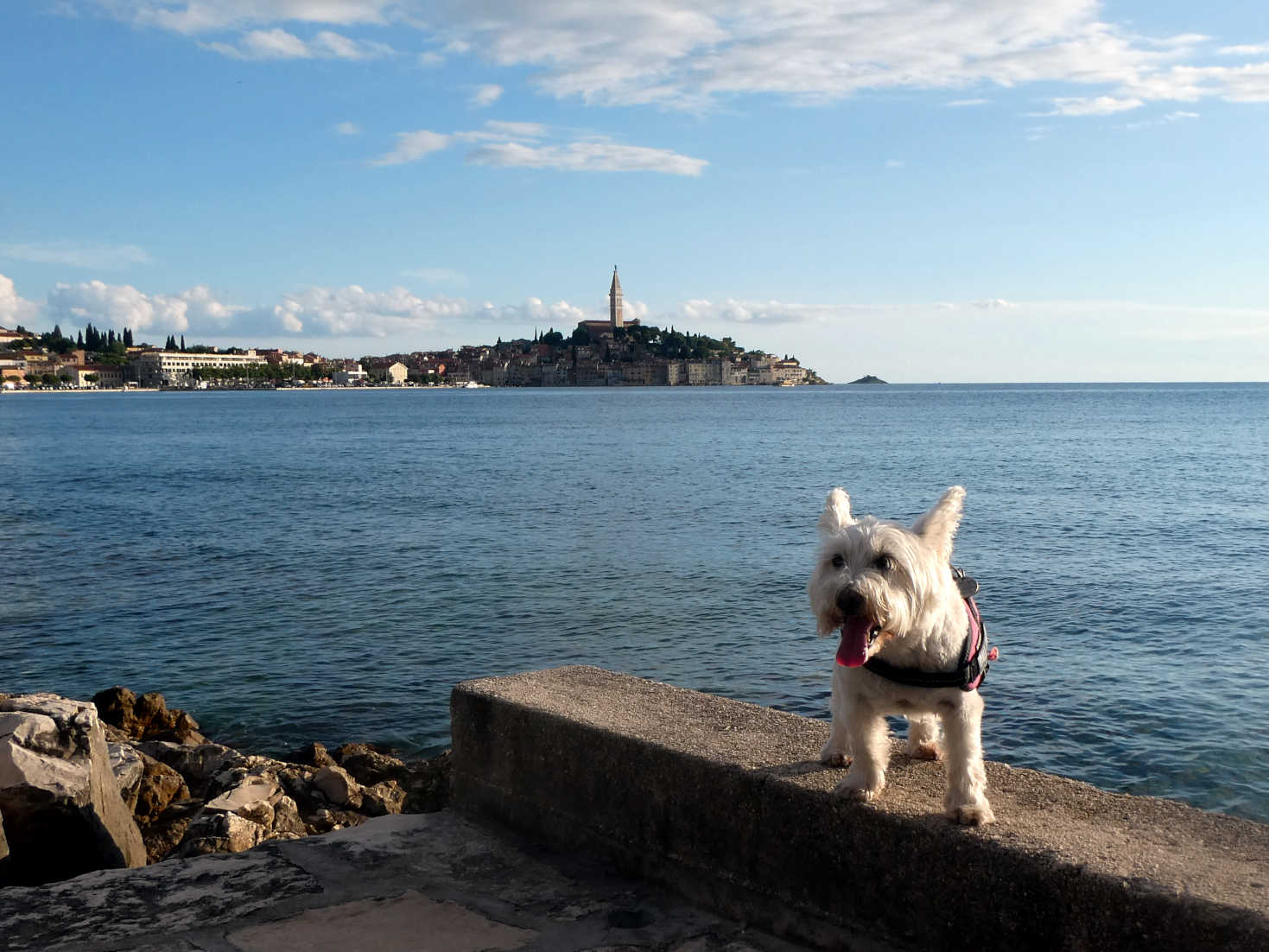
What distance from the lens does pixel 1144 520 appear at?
27.8 meters

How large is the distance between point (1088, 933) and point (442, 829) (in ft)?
8.96

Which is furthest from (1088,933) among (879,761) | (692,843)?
(692,843)

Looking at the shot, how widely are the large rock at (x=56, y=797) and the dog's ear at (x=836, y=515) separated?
419 centimetres

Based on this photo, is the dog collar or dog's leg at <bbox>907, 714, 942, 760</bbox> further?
dog's leg at <bbox>907, 714, 942, 760</bbox>

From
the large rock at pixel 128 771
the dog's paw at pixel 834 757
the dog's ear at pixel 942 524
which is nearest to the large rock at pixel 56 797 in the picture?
the large rock at pixel 128 771

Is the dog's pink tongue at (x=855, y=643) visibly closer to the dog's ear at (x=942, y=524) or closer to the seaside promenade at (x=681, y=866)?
the dog's ear at (x=942, y=524)

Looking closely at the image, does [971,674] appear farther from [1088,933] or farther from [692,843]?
[692,843]

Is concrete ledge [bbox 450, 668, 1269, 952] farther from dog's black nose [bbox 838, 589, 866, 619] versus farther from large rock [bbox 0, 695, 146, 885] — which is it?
large rock [bbox 0, 695, 146, 885]

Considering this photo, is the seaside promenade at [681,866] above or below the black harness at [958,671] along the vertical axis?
below

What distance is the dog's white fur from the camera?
3350 millimetres

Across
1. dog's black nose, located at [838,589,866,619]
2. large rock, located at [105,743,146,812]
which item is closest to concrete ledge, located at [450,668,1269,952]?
dog's black nose, located at [838,589,866,619]

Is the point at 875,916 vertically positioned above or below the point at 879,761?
below

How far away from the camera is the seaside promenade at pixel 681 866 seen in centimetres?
307

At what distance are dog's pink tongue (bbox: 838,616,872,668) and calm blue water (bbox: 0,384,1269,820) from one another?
7.58 meters
